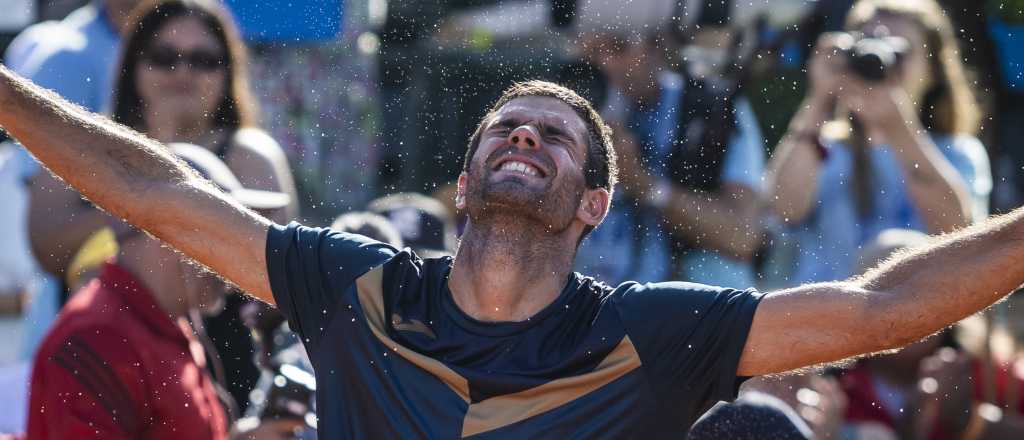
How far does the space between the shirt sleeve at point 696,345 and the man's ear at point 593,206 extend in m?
0.49

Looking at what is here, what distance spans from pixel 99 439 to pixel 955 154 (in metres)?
3.10

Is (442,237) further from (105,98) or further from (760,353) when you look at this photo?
(760,353)

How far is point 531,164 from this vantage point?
12.6 ft

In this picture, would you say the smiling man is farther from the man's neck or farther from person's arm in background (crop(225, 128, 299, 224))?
person's arm in background (crop(225, 128, 299, 224))

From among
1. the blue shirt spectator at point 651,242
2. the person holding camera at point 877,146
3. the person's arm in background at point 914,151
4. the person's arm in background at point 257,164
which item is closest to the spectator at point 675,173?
the blue shirt spectator at point 651,242

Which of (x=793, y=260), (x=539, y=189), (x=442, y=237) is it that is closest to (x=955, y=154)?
(x=793, y=260)

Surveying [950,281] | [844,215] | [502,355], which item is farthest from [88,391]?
[844,215]

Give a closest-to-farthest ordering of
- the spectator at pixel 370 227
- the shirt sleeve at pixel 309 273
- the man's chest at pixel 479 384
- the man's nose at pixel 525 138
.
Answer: the man's chest at pixel 479 384, the shirt sleeve at pixel 309 273, the man's nose at pixel 525 138, the spectator at pixel 370 227

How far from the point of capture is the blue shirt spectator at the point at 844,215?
5.34 meters

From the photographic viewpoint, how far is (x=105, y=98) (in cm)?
547

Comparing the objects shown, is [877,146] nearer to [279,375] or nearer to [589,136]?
[589,136]

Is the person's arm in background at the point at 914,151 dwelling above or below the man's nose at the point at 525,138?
below

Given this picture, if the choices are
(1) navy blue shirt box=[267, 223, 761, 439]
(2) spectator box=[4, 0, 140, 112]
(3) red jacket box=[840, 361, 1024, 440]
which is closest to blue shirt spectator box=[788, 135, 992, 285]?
(3) red jacket box=[840, 361, 1024, 440]

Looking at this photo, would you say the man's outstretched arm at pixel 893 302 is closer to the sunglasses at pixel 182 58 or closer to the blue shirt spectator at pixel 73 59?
the sunglasses at pixel 182 58
